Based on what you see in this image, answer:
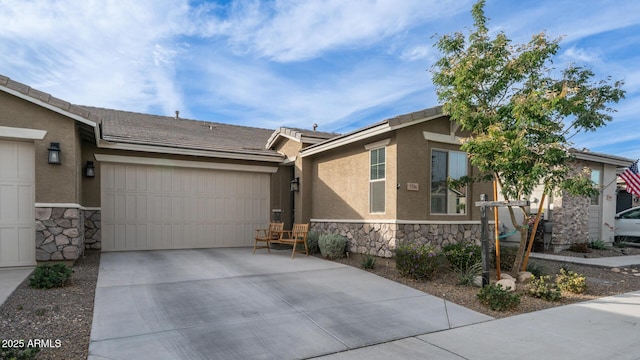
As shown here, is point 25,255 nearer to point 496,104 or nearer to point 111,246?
point 111,246

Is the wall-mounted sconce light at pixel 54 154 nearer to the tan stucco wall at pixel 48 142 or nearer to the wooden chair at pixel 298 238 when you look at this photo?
the tan stucco wall at pixel 48 142

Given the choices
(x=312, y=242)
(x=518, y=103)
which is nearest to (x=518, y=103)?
(x=518, y=103)

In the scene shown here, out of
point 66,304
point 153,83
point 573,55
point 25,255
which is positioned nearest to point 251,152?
point 153,83

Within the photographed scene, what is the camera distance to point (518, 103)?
21.3 feet

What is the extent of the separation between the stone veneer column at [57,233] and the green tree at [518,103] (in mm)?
8227

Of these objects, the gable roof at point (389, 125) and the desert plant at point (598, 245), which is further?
the desert plant at point (598, 245)

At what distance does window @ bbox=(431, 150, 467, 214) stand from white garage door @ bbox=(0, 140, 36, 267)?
8.94 m

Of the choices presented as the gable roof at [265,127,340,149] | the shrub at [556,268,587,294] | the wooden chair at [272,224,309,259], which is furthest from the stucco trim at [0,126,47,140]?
the shrub at [556,268,587,294]

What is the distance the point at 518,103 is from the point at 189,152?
851 centimetres

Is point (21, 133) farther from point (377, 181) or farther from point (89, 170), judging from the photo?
point (377, 181)

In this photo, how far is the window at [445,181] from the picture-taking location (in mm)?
8961

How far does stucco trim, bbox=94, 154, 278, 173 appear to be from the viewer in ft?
32.9

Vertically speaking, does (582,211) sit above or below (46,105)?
below

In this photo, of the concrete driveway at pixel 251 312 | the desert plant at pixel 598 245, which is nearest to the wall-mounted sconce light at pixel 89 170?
the concrete driveway at pixel 251 312
